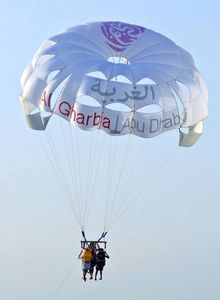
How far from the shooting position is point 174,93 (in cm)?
2659

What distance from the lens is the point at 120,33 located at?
2730 cm

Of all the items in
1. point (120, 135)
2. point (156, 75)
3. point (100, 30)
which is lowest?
point (120, 135)

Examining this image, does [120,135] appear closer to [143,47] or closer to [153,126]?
[153,126]

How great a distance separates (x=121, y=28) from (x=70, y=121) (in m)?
3.47

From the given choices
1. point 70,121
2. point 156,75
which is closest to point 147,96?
point 156,75

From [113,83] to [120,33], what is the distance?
2.05 metres

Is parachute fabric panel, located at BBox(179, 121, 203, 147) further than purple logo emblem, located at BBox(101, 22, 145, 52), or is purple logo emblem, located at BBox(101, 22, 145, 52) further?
parachute fabric panel, located at BBox(179, 121, 203, 147)

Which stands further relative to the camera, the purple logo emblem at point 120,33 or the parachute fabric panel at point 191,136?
the parachute fabric panel at point 191,136

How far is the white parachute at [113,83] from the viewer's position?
26.0 m

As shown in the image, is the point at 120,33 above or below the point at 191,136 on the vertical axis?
above

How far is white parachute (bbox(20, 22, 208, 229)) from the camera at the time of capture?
85.3ft

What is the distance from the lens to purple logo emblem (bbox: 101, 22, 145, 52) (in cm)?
2688

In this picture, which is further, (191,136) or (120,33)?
(191,136)

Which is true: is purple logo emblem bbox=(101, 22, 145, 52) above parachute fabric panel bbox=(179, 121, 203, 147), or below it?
above
